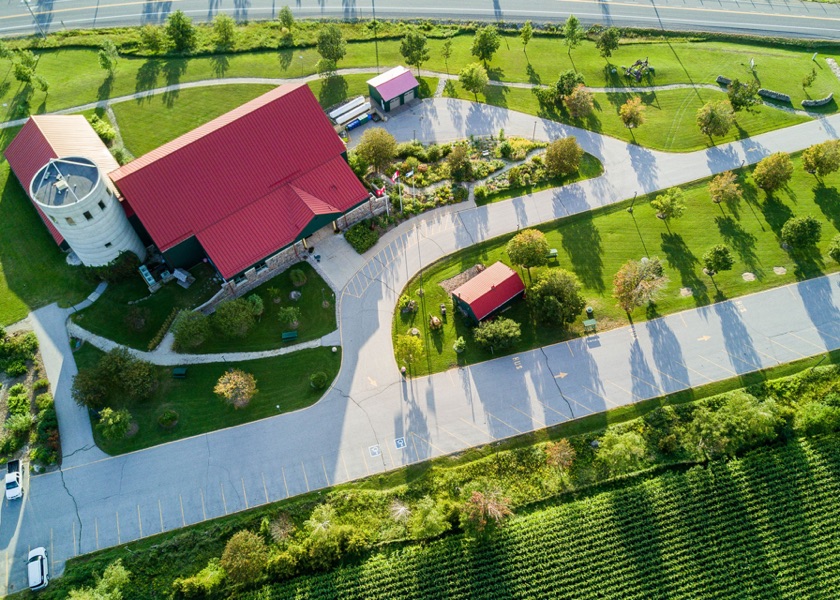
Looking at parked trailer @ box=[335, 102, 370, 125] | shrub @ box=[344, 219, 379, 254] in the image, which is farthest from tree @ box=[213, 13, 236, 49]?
shrub @ box=[344, 219, 379, 254]

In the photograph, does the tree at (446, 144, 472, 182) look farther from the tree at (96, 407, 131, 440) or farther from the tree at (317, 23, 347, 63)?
the tree at (96, 407, 131, 440)

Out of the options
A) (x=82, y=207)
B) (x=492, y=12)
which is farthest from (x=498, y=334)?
(x=492, y=12)

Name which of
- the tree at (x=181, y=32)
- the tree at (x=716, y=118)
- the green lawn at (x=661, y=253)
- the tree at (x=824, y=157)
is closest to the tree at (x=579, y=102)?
the tree at (x=716, y=118)

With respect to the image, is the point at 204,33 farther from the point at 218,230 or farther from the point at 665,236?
the point at 665,236

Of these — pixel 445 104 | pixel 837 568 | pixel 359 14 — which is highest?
pixel 359 14

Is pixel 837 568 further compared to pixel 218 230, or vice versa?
pixel 218 230

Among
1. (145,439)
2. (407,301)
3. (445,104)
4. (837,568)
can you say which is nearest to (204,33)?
(445,104)
